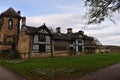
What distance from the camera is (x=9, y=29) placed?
58.0m

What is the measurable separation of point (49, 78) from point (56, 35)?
135 feet

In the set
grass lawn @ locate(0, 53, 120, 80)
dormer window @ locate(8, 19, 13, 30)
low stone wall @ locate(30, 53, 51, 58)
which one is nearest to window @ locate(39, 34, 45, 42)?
low stone wall @ locate(30, 53, 51, 58)

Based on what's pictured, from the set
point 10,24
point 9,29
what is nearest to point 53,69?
point 9,29

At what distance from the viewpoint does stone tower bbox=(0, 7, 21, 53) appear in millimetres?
55188

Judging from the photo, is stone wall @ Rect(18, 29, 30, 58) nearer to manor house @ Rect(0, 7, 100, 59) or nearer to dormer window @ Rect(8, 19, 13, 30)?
manor house @ Rect(0, 7, 100, 59)

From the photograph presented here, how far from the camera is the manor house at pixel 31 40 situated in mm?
Result: 50375

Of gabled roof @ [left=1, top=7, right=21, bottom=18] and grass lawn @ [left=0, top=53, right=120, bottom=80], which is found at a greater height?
gabled roof @ [left=1, top=7, right=21, bottom=18]

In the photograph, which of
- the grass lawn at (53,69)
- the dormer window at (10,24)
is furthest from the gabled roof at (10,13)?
the grass lawn at (53,69)

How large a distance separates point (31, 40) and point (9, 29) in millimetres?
10930

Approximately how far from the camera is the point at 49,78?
17.9m

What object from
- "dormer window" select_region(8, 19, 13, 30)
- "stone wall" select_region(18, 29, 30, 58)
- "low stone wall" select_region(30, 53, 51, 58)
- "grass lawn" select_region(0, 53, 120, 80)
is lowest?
"grass lawn" select_region(0, 53, 120, 80)

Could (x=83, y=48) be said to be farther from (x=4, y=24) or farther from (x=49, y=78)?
(x=49, y=78)

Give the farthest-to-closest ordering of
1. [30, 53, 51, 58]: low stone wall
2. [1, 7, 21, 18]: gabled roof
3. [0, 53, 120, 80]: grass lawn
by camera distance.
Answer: [1, 7, 21, 18]: gabled roof → [30, 53, 51, 58]: low stone wall → [0, 53, 120, 80]: grass lawn

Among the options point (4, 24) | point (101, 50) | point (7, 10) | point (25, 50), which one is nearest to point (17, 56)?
point (25, 50)
